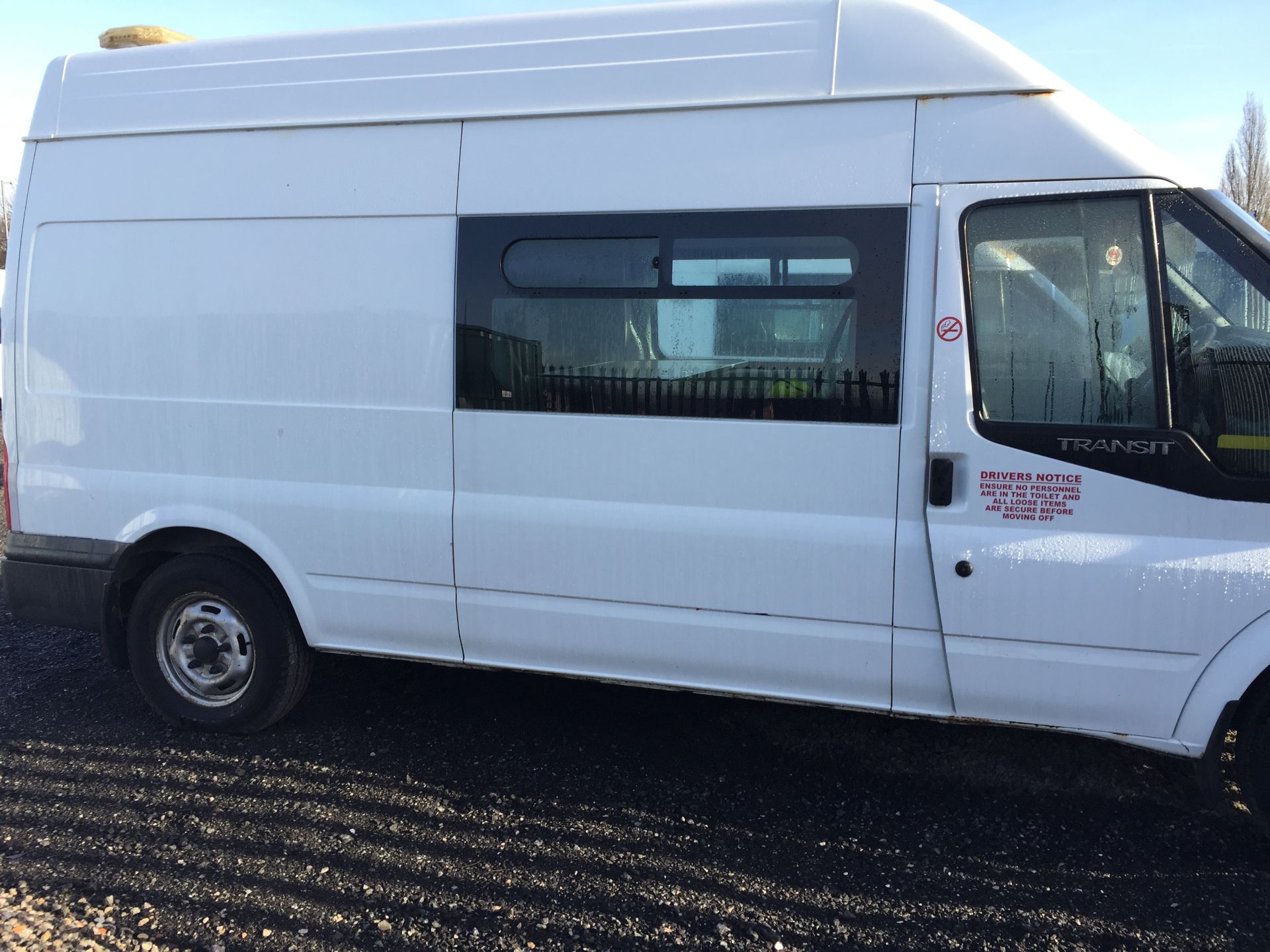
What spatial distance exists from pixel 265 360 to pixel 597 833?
88.1 inches

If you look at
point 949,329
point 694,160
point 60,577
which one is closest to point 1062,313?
point 949,329

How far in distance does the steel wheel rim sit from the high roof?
2028 millimetres

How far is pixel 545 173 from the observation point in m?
3.49

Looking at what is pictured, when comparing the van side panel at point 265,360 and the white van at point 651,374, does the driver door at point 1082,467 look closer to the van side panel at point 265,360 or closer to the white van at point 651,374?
the white van at point 651,374

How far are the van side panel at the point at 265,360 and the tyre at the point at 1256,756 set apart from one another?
279cm

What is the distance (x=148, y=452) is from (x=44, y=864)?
1.62m

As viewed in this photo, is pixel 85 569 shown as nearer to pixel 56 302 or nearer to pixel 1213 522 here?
pixel 56 302

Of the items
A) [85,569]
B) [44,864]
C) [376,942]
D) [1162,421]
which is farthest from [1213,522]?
[85,569]

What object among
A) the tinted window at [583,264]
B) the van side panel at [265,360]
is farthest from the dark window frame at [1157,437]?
the van side panel at [265,360]

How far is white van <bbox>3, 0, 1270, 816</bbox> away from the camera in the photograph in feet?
9.84

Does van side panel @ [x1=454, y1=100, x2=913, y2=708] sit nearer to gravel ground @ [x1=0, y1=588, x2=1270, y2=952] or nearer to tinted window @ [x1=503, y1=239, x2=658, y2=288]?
tinted window @ [x1=503, y1=239, x2=658, y2=288]

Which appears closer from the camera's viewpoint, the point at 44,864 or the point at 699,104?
the point at 44,864

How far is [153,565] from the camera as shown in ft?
13.8

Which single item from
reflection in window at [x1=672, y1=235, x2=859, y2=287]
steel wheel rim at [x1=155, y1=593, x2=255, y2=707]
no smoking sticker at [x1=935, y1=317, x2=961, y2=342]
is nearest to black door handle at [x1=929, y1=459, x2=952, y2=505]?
no smoking sticker at [x1=935, y1=317, x2=961, y2=342]
